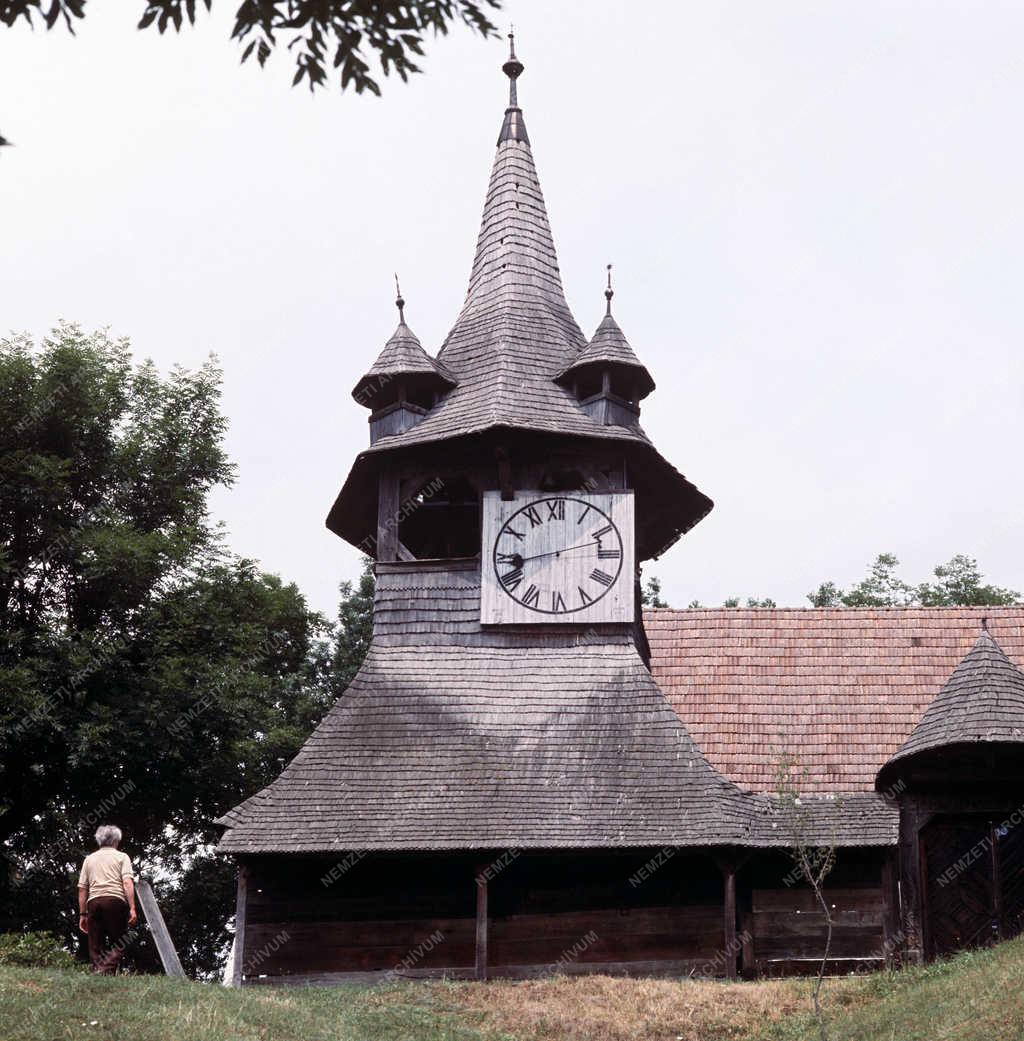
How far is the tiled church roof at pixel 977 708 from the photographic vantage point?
20.8 m

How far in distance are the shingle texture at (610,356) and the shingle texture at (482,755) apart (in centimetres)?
365

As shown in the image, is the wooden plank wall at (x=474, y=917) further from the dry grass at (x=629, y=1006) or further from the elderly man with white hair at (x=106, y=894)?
Result: the elderly man with white hair at (x=106, y=894)

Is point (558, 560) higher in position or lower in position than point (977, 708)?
higher

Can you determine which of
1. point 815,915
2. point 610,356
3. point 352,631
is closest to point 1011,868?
point 815,915

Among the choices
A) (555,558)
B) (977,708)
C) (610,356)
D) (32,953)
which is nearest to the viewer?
(32,953)

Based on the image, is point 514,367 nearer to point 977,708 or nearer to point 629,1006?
point 977,708

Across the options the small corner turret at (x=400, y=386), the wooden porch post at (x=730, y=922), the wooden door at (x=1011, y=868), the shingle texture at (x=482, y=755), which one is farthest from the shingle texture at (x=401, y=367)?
Result: the wooden door at (x=1011, y=868)

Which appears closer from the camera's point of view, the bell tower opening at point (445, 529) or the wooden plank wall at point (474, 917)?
the wooden plank wall at point (474, 917)

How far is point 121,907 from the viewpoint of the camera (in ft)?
55.6

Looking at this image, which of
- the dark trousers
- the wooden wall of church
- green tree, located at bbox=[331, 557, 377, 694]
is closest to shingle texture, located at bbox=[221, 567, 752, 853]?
the wooden wall of church

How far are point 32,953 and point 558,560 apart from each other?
8586 mm

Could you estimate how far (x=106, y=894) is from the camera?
55.2 feet

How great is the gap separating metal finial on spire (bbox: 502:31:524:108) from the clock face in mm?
8406

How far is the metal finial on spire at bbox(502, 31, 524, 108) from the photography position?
96.7 feet
